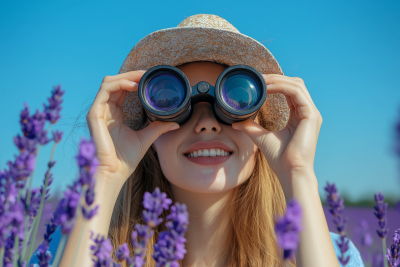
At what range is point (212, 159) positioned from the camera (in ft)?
4.95

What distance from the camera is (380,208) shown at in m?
0.83

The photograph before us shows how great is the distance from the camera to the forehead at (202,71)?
5.51 feet

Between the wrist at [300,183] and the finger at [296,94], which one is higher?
the finger at [296,94]

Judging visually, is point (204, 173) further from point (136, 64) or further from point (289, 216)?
point (289, 216)

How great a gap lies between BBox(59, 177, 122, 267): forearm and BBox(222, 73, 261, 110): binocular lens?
26.5 inches

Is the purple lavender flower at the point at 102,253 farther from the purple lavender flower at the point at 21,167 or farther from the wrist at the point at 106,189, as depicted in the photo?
the wrist at the point at 106,189

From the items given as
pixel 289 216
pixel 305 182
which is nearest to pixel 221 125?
pixel 305 182

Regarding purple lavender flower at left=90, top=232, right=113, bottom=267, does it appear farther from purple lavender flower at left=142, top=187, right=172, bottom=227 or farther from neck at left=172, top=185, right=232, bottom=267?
neck at left=172, top=185, right=232, bottom=267

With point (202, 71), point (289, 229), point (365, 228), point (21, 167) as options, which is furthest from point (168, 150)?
point (365, 228)

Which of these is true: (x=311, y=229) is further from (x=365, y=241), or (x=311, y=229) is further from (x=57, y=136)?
(x=57, y=136)

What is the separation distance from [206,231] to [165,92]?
876 millimetres

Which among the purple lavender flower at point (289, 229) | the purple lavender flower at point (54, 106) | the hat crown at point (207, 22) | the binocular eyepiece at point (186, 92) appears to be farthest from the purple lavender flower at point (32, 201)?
the hat crown at point (207, 22)

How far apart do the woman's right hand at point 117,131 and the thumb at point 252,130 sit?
31 centimetres

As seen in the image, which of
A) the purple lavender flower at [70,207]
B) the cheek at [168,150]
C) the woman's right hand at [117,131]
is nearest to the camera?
the purple lavender flower at [70,207]
